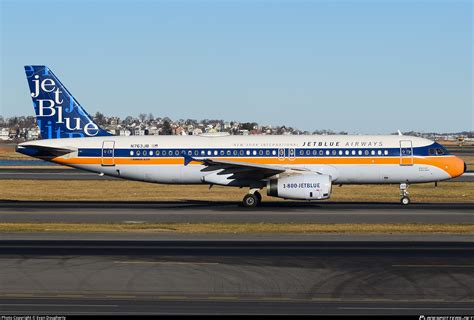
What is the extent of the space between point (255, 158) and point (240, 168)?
2343mm

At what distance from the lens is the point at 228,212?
39938mm

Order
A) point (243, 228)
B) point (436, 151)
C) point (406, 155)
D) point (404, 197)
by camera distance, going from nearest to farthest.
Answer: point (243, 228)
point (406, 155)
point (436, 151)
point (404, 197)

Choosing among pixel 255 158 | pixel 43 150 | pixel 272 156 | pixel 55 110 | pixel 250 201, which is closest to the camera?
pixel 250 201

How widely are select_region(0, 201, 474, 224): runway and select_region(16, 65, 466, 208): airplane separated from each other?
168 cm

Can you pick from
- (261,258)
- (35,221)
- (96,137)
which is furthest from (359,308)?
(96,137)

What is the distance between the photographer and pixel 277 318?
53.6 ft

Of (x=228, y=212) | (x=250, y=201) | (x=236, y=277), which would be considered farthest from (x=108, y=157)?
(x=236, y=277)

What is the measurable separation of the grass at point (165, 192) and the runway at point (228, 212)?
452cm

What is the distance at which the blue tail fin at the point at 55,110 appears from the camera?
4650 centimetres

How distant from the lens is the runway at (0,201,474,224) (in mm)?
36094

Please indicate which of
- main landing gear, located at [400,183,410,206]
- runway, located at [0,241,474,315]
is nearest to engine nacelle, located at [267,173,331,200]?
main landing gear, located at [400,183,410,206]

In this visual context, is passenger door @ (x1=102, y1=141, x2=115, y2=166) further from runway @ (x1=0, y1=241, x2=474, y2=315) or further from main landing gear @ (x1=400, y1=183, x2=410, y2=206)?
main landing gear @ (x1=400, y1=183, x2=410, y2=206)

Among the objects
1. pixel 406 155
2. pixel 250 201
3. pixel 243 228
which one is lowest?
pixel 243 228

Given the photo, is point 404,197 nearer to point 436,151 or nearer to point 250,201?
point 436,151
